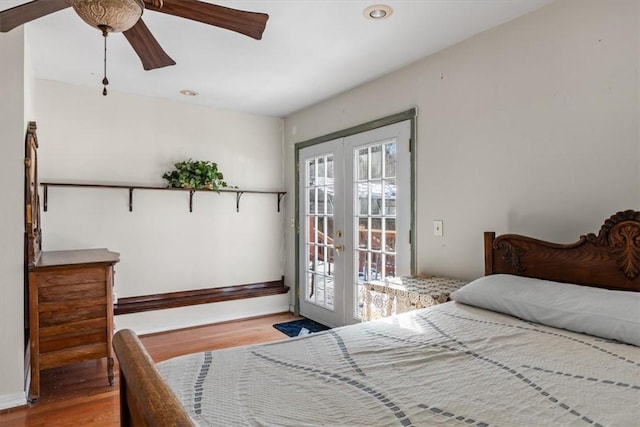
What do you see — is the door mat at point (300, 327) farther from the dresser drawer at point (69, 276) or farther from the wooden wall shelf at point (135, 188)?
the dresser drawer at point (69, 276)

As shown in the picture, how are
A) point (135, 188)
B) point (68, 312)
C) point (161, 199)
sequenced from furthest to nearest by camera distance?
point (161, 199)
point (135, 188)
point (68, 312)

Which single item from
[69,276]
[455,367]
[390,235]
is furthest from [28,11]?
[390,235]

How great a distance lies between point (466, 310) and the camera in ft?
6.19

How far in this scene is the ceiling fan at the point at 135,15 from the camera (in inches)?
54.2

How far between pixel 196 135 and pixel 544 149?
340 cm

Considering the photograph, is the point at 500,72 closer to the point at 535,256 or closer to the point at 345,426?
the point at 535,256

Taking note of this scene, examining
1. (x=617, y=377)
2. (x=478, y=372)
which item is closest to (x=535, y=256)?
(x=617, y=377)

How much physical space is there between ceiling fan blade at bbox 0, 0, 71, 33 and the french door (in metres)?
2.34

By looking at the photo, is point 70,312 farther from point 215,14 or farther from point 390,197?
point 390,197

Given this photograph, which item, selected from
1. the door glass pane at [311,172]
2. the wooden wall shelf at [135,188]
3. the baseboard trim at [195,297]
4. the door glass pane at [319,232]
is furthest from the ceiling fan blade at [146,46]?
the baseboard trim at [195,297]

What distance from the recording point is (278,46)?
108 inches

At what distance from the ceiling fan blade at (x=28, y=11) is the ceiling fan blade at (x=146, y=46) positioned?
271mm

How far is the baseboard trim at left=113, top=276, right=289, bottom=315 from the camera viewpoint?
12.5ft

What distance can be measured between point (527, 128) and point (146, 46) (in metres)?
2.18
